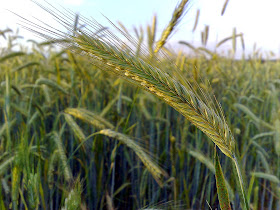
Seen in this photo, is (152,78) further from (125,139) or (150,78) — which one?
(125,139)

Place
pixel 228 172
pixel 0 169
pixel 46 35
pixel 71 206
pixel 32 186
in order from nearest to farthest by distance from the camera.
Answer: pixel 46 35, pixel 71 206, pixel 32 186, pixel 0 169, pixel 228 172

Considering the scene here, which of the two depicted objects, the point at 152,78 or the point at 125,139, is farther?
the point at 125,139

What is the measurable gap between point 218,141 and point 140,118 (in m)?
1.39

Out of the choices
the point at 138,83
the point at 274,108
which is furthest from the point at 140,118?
the point at 138,83

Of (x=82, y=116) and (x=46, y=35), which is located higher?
(x=46, y=35)

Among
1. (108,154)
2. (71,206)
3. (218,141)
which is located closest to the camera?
(218,141)

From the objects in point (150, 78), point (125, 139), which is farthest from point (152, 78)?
point (125, 139)

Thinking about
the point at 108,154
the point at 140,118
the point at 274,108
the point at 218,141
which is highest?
the point at 274,108

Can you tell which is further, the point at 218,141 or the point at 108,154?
the point at 108,154

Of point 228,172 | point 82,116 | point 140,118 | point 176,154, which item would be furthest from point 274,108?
point 82,116

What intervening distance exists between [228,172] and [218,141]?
4.59ft

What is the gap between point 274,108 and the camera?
6.70ft

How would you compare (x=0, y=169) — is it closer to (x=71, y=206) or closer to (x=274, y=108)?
(x=71, y=206)

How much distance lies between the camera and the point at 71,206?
3.13 feet
